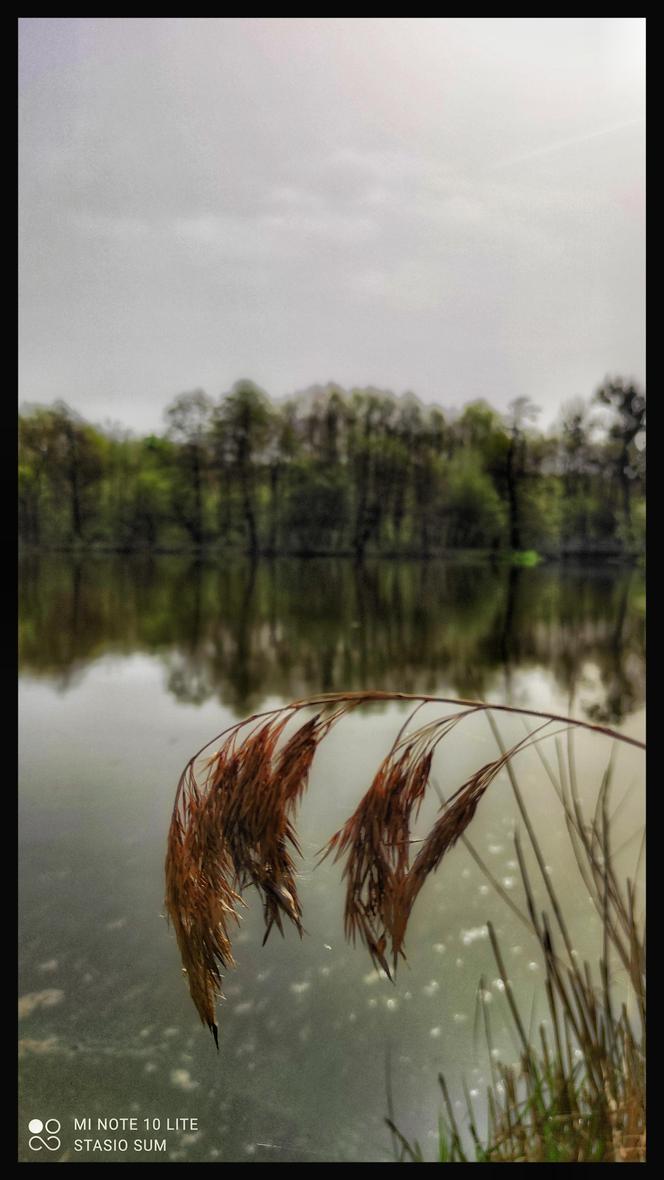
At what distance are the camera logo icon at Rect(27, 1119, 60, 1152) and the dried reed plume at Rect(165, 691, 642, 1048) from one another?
1922 mm

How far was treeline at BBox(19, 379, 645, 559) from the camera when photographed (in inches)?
319

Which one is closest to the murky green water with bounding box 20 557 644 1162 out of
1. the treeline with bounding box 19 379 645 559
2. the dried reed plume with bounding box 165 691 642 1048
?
the dried reed plume with bounding box 165 691 642 1048

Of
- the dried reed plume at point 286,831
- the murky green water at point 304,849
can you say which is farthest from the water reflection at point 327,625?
the dried reed plume at point 286,831

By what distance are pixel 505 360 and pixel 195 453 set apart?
20.1 ft

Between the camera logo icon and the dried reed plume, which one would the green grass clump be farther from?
the camera logo icon

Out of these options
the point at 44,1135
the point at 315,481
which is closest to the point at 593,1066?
the point at 44,1135

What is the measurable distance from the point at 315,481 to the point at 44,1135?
7.79 m

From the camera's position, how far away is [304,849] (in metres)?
4.73

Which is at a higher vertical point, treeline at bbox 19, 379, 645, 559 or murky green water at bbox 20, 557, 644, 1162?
treeline at bbox 19, 379, 645, 559

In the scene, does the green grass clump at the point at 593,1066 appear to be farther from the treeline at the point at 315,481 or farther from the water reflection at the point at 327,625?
the water reflection at the point at 327,625

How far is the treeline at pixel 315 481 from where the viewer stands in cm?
810

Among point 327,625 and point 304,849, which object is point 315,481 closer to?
point 327,625
